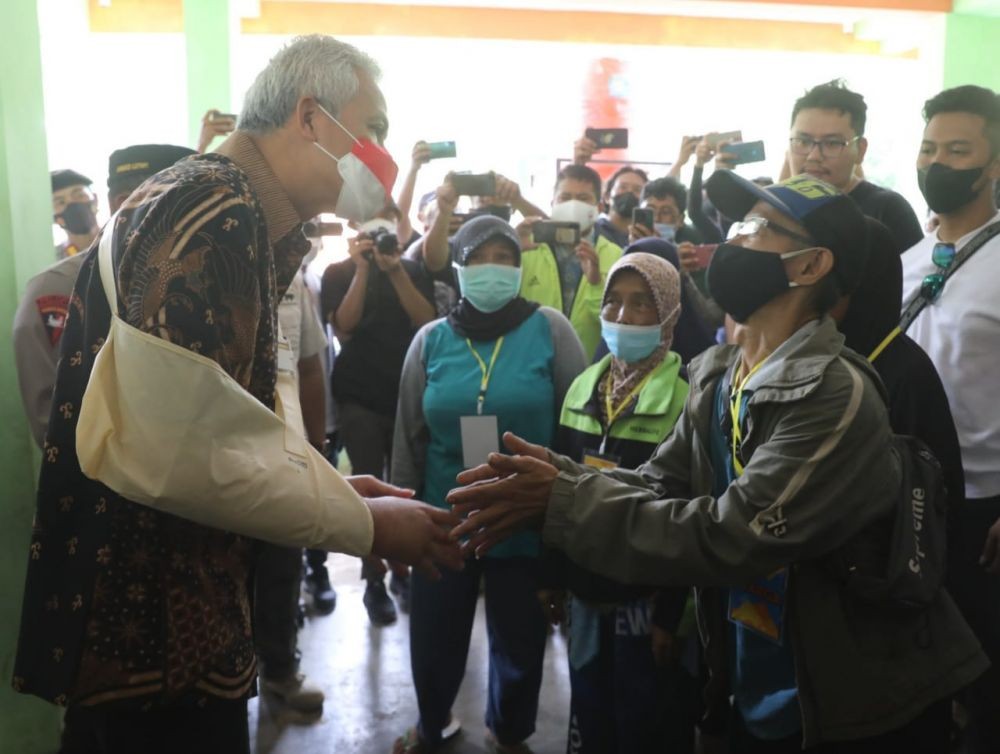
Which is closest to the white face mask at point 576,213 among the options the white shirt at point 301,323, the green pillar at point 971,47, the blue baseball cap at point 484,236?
the blue baseball cap at point 484,236

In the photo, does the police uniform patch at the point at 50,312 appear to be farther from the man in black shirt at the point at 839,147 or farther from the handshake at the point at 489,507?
Result: the man in black shirt at the point at 839,147

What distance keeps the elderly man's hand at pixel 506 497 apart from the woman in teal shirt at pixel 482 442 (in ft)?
3.70

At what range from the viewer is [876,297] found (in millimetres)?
1908

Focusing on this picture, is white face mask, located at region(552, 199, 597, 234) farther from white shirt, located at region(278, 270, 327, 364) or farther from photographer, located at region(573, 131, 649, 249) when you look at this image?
white shirt, located at region(278, 270, 327, 364)

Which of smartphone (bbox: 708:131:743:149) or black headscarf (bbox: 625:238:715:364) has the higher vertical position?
smartphone (bbox: 708:131:743:149)

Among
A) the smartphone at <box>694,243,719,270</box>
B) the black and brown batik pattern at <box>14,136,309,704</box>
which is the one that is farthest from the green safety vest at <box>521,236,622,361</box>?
the black and brown batik pattern at <box>14,136,309,704</box>

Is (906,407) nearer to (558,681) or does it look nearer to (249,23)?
(558,681)

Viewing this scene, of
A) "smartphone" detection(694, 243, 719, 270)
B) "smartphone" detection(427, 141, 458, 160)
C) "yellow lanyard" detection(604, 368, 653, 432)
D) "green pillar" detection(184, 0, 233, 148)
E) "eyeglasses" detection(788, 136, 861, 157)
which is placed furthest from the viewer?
"green pillar" detection(184, 0, 233, 148)

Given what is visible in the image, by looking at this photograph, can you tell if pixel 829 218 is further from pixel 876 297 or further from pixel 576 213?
pixel 576 213

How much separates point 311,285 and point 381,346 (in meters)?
0.59

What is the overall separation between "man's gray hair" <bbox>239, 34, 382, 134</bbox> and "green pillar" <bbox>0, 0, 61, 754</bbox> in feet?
4.60

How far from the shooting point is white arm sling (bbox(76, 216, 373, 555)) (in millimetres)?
1222

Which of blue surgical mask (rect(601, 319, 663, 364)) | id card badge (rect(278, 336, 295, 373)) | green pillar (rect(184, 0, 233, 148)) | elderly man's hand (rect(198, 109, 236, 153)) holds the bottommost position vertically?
blue surgical mask (rect(601, 319, 663, 364))

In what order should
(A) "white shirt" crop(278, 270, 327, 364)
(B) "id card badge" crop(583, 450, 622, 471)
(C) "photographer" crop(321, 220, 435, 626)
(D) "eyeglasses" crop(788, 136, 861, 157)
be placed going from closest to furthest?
(B) "id card badge" crop(583, 450, 622, 471)
(D) "eyeglasses" crop(788, 136, 861, 157)
(A) "white shirt" crop(278, 270, 327, 364)
(C) "photographer" crop(321, 220, 435, 626)
